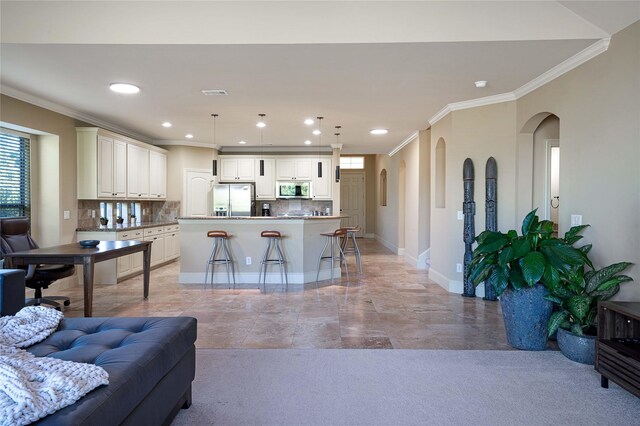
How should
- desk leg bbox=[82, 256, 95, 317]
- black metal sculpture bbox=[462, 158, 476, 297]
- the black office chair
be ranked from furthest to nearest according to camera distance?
black metal sculpture bbox=[462, 158, 476, 297] → the black office chair → desk leg bbox=[82, 256, 95, 317]

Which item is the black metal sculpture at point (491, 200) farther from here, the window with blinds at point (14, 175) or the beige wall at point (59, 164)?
the window with blinds at point (14, 175)

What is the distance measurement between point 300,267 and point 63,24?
400cm

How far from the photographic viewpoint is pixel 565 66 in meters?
3.75

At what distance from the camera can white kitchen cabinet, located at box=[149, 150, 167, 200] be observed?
24.8 feet

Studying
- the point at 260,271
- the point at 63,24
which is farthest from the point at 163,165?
the point at 63,24

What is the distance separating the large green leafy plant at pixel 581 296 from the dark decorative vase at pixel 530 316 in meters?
0.08

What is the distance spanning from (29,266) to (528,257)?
478 centimetres

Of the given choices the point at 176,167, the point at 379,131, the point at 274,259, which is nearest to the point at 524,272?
the point at 274,259

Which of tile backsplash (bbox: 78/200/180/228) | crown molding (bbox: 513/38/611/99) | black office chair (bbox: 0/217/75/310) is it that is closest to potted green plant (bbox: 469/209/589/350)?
crown molding (bbox: 513/38/611/99)

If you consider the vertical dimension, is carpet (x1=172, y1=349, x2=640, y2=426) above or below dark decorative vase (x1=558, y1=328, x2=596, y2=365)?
below

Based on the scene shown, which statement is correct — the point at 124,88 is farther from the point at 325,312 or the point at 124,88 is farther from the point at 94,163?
the point at 325,312

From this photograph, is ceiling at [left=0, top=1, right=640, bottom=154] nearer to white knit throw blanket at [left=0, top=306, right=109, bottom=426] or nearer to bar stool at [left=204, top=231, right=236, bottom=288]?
bar stool at [left=204, top=231, right=236, bottom=288]

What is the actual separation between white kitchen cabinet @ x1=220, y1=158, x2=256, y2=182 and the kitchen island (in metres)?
3.08

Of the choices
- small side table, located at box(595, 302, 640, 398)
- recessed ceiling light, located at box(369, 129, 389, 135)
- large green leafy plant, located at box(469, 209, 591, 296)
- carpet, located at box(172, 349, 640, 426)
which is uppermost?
recessed ceiling light, located at box(369, 129, 389, 135)
